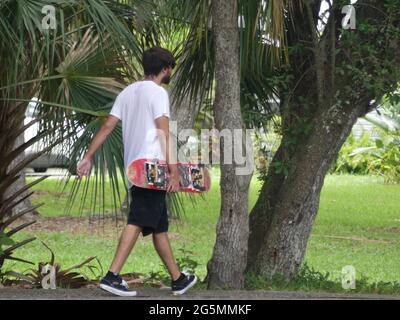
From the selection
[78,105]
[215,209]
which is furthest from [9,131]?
[215,209]

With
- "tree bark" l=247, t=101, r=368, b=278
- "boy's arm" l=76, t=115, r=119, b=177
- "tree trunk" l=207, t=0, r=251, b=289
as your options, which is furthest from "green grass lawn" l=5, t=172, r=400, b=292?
"boy's arm" l=76, t=115, r=119, b=177

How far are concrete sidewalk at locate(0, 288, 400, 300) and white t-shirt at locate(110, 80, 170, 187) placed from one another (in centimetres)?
78

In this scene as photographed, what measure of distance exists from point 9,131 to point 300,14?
8.43ft

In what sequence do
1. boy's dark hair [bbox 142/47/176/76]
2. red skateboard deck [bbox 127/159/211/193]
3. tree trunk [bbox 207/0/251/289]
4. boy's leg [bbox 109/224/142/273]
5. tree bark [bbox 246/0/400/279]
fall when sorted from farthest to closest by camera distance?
tree bark [bbox 246/0/400/279]
tree trunk [bbox 207/0/251/289]
boy's dark hair [bbox 142/47/176/76]
boy's leg [bbox 109/224/142/273]
red skateboard deck [bbox 127/159/211/193]

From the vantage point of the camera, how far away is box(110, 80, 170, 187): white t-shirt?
669 cm

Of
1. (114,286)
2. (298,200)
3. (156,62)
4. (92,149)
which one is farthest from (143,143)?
(298,200)

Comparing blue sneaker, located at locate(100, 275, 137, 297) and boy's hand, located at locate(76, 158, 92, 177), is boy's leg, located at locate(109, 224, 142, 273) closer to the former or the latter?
blue sneaker, located at locate(100, 275, 137, 297)

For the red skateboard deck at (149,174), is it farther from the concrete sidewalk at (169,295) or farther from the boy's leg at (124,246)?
the concrete sidewalk at (169,295)

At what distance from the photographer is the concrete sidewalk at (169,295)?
22.4ft

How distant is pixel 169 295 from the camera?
7039 millimetres

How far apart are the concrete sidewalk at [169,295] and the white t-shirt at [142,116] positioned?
78 cm

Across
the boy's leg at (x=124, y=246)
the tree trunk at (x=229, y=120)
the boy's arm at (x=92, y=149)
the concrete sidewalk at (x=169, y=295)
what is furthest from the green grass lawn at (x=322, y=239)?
the boy's arm at (x=92, y=149)
